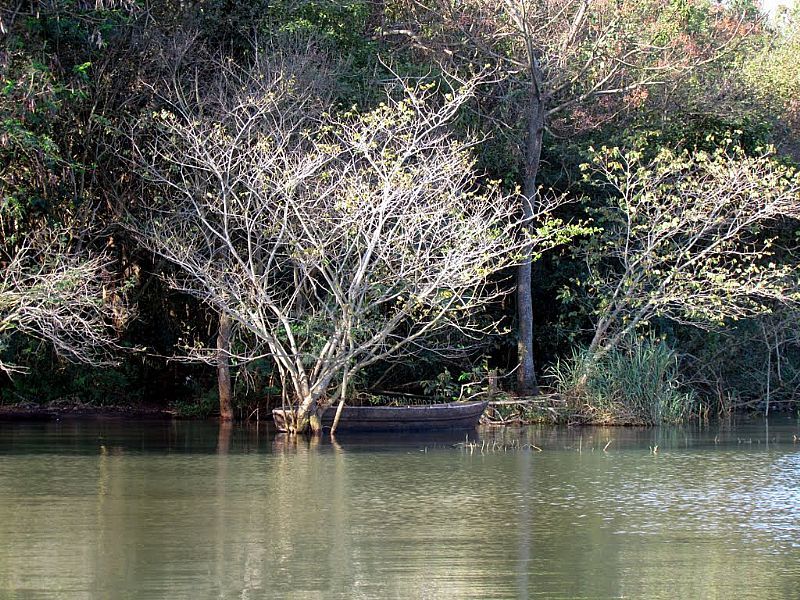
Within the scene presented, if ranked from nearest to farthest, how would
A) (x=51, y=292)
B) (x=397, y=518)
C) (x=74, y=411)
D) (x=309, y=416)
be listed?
(x=397, y=518) < (x=51, y=292) < (x=309, y=416) < (x=74, y=411)

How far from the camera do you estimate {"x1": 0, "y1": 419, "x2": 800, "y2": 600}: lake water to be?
9055 mm

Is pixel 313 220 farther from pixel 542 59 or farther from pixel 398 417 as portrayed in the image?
pixel 542 59

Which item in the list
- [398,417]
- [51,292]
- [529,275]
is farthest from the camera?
[529,275]

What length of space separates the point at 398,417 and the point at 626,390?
4621mm

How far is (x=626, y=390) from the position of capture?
23156 millimetres

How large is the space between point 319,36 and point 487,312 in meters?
6.59

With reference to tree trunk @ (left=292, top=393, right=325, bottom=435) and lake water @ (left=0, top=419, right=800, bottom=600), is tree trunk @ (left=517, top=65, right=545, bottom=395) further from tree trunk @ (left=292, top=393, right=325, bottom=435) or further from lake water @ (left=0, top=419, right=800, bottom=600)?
tree trunk @ (left=292, top=393, right=325, bottom=435)

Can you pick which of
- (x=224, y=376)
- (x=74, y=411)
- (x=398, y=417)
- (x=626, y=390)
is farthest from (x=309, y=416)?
(x=74, y=411)

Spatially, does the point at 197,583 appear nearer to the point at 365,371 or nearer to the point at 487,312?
the point at 365,371

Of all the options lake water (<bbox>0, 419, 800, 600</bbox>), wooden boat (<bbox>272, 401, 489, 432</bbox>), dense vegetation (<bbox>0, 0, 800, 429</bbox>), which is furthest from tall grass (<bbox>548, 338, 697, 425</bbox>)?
lake water (<bbox>0, 419, 800, 600</bbox>)

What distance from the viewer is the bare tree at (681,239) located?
23188 mm

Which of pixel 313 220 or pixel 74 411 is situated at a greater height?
pixel 313 220

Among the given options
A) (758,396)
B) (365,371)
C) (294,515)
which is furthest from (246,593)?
(758,396)

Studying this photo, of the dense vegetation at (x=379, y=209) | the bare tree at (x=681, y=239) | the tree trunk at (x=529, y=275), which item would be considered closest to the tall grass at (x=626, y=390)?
the dense vegetation at (x=379, y=209)
